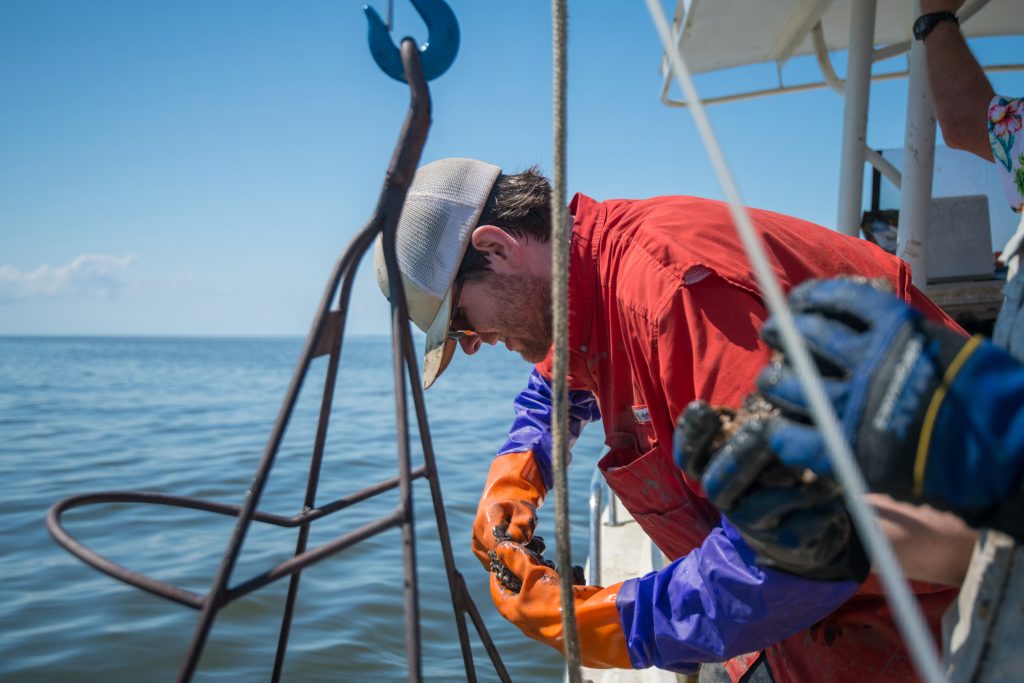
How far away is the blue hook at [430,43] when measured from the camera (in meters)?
1.13

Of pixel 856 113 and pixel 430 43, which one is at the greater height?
pixel 856 113

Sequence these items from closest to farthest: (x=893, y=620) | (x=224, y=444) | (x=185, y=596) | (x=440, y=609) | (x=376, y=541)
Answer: (x=185, y=596), (x=893, y=620), (x=440, y=609), (x=376, y=541), (x=224, y=444)

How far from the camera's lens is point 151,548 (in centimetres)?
572

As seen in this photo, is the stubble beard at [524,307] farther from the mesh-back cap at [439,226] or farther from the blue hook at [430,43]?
the blue hook at [430,43]

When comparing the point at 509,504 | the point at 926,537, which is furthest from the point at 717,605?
the point at 509,504

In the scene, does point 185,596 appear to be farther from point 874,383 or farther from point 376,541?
point 376,541

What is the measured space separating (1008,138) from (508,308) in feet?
4.41

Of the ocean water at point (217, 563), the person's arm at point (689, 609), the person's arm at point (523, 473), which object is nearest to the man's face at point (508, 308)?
the person's arm at point (523, 473)

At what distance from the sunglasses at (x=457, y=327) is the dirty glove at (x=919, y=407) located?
114 centimetres

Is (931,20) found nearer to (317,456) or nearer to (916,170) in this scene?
(916,170)

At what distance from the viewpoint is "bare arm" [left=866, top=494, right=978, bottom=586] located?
1.01 m

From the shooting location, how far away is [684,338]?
4.44 feet

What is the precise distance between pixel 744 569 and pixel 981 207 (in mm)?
3623

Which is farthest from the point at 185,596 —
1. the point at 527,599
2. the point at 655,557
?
the point at 655,557
